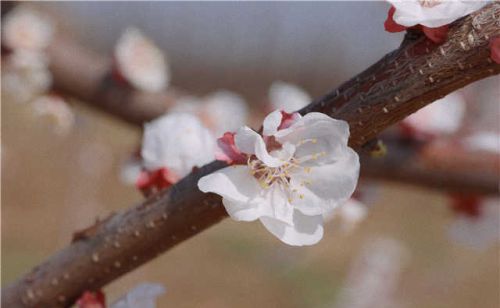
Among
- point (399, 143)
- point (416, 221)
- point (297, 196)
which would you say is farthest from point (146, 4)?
point (416, 221)

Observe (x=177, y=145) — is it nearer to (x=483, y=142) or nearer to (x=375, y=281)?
(x=483, y=142)

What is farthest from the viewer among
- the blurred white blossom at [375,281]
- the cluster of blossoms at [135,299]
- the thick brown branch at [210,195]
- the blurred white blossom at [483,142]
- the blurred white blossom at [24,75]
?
the blurred white blossom at [375,281]

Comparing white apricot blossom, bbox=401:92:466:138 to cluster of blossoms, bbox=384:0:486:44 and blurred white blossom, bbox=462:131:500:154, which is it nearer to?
blurred white blossom, bbox=462:131:500:154

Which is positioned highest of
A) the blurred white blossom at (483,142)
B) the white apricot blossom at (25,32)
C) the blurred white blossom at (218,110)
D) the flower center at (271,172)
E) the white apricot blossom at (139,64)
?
the white apricot blossom at (25,32)

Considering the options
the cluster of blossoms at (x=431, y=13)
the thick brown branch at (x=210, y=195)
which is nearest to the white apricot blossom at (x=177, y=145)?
the thick brown branch at (x=210, y=195)

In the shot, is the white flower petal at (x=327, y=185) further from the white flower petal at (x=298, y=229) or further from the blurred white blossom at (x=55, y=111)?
the blurred white blossom at (x=55, y=111)

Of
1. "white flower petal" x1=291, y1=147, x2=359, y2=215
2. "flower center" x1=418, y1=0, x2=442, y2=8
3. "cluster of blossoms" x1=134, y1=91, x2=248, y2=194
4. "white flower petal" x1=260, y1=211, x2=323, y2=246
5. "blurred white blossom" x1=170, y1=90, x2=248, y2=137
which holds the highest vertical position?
"blurred white blossom" x1=170, y1=90, x2=248, y2=137

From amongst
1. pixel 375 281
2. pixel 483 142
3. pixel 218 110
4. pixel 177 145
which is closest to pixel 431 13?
pixel 177 145

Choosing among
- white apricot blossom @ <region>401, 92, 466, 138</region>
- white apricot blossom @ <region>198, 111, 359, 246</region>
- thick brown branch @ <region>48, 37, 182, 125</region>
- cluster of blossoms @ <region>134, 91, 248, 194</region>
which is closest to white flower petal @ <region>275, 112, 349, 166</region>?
white apricot blossom @ <region>198, 111, 359, 246</region>
